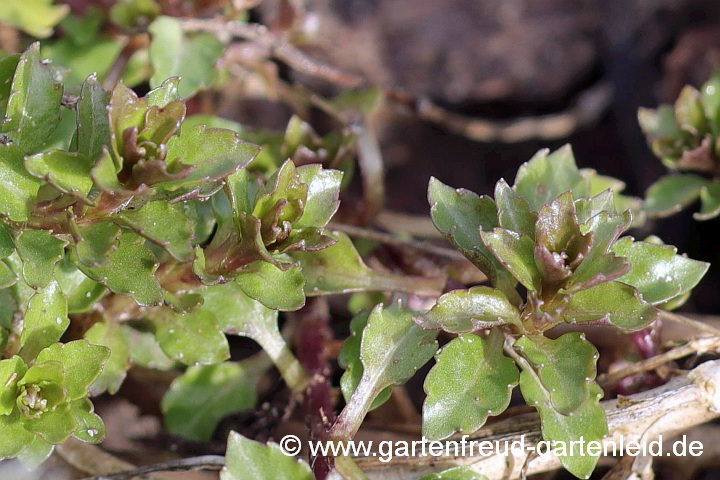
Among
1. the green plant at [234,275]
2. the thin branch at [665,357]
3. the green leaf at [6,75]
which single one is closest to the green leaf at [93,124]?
the green plant at [234,275]

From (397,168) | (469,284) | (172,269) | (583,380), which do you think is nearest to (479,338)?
(583,380)

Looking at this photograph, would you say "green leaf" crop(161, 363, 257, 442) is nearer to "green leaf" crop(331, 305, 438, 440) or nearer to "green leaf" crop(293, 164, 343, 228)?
"green leaf" crop(331, 305, 438, 440)

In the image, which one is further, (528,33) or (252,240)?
(528,33)

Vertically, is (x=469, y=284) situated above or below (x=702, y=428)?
above

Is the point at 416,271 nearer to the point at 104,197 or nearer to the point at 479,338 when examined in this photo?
the point at 479,338

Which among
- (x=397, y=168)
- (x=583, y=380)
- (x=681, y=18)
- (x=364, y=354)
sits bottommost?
(x=397, y=168)

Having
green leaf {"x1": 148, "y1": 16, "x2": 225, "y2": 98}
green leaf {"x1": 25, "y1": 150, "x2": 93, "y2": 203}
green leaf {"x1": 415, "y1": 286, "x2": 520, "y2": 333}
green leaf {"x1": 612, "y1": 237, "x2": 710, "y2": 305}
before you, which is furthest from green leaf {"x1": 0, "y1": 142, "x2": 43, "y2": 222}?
green leaf {"x1": 612, "y1": 237, "x2": 710, "y2": 305}

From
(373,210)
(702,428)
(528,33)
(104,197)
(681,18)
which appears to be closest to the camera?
(104,197)

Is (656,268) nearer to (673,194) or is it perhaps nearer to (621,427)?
(621,427)

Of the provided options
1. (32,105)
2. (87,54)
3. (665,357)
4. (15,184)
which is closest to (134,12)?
(87,54)
